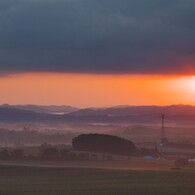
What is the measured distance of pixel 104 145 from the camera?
80562 millimetres

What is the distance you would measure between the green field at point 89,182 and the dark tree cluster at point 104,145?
28.7 meters

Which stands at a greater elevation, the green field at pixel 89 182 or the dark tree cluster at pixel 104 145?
the dark tree cluster at pixel 104 145

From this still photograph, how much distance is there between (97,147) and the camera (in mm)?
80188

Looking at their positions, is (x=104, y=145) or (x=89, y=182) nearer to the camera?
(x=89, y=182)

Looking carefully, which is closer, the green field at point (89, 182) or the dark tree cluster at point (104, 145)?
the green field at point (89, 182)

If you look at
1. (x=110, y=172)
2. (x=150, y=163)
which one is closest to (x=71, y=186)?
(x=110, y=172)

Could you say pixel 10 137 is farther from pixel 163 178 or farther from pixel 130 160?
pixel 163 178

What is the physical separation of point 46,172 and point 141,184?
11974 millimetres

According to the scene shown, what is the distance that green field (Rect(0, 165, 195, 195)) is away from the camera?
115 feet

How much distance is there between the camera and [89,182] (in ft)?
132

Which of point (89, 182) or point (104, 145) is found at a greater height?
point (104, 145)

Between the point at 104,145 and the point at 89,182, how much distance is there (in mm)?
40463

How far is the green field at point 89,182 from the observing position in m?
35.1

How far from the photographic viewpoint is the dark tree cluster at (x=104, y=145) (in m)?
79.2
